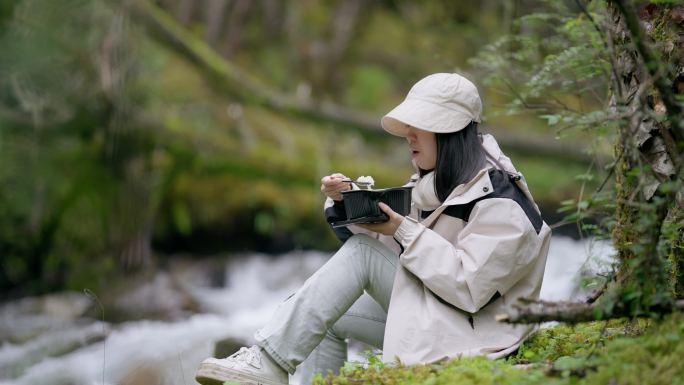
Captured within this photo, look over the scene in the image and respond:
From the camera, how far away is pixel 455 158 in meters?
3.06

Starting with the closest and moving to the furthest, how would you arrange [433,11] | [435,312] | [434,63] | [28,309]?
1. [435,312]
2. [28,309]
3. [434,63]
4. [433,11]

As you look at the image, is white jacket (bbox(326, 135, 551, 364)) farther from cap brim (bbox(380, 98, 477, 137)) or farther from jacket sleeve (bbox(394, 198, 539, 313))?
cap brim (bbox(380, 98, 477, 137))

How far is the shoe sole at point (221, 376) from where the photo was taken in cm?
295

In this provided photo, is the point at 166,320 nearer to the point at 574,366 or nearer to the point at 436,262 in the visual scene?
the point at 436,262

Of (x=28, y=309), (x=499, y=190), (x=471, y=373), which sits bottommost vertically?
(x=28, y=309)

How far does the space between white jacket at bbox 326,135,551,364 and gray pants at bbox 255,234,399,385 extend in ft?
0.67

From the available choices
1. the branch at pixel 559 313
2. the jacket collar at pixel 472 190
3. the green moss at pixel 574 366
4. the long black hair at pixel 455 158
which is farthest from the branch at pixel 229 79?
the branch at pixel 559 313

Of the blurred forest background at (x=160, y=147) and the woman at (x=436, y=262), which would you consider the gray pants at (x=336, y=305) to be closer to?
A: the woman at (x=436, y=262)

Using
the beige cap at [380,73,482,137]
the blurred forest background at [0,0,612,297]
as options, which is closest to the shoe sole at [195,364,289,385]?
the beige cap at [380,73,482,137]

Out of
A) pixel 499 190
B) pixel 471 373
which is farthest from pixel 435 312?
pixel 499 190

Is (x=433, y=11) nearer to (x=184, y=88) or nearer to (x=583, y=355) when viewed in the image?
(x=184, y=88)

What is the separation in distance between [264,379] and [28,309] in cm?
457

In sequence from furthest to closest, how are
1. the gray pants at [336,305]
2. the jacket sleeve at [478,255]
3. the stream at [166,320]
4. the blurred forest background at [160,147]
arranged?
the blurred forest background at [160,147] < the stream at [166,320] < the gray pants at [336,305] < the jacket sleeve at [478,255]

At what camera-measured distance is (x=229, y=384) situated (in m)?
2.89
